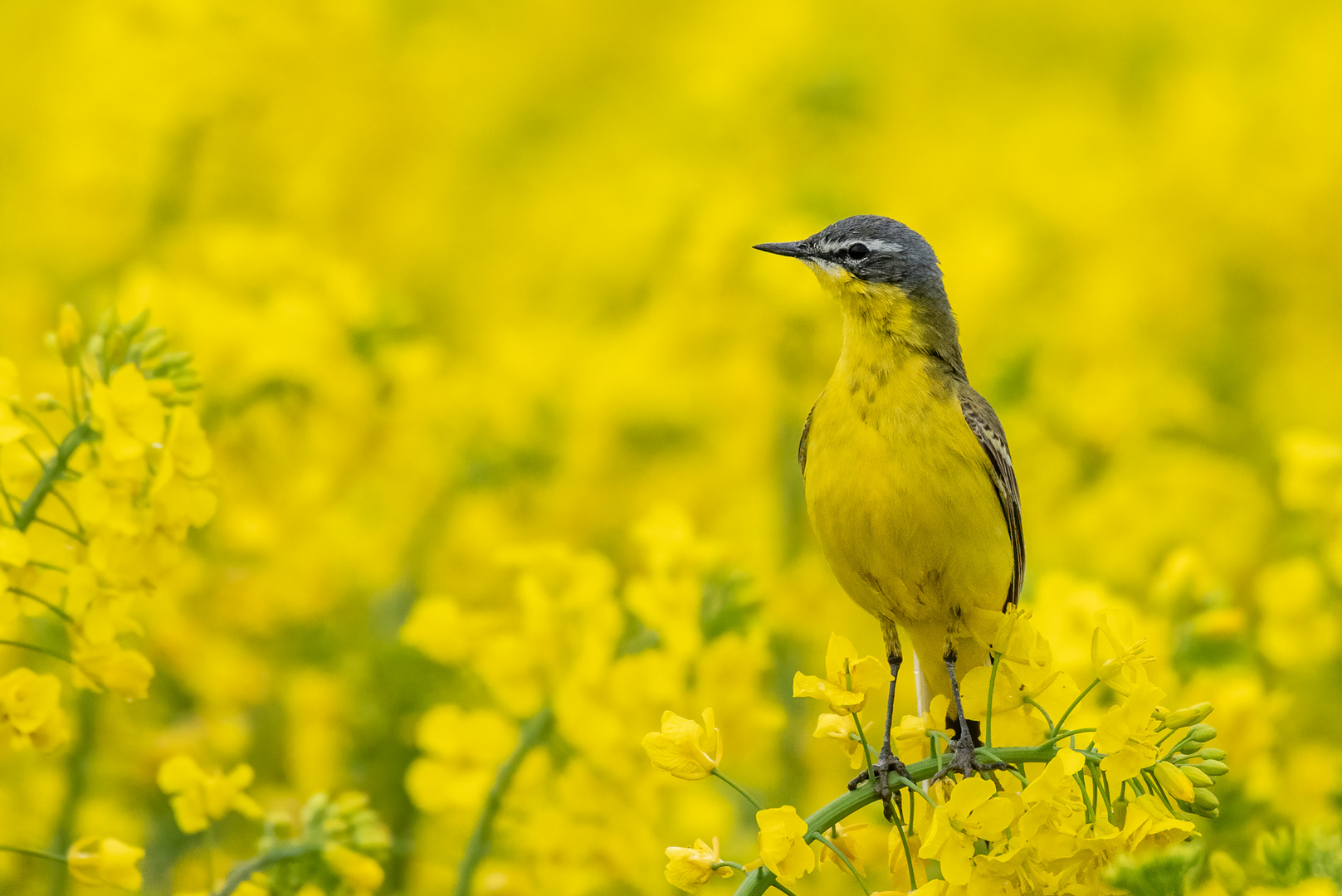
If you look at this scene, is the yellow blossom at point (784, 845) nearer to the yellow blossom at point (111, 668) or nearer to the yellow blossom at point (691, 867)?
the yellow blossom at point (691, 867)

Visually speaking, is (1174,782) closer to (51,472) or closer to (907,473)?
(907,473)

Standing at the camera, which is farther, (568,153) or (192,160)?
(568,153)

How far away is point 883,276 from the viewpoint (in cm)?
289

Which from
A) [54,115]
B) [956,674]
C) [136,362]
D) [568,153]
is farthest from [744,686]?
[568,153]

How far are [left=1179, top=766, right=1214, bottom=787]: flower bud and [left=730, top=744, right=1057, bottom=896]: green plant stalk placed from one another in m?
0.19

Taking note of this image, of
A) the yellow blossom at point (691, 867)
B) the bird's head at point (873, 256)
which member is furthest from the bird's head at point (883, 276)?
the yellow blossom at point (691, 867)

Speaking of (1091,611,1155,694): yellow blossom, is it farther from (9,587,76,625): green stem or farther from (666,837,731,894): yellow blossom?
(9,587,76,625): green stem

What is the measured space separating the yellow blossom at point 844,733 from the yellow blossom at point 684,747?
17cm

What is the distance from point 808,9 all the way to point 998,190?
1.54 m

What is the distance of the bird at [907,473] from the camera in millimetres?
2496

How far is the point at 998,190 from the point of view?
7359 millimetres

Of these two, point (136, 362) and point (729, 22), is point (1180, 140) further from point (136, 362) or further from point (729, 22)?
point (136, 362)

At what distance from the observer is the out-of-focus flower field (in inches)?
104

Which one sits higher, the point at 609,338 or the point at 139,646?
the point at 609,338
